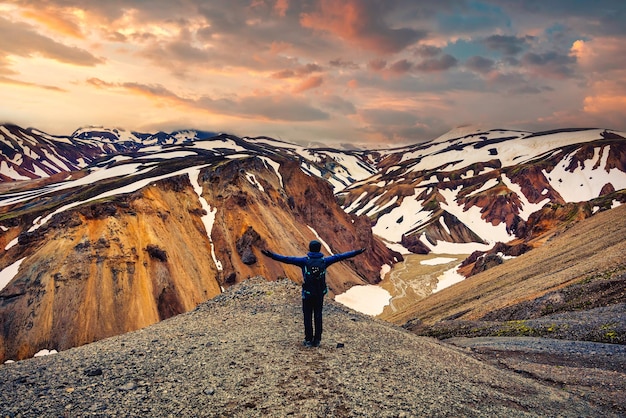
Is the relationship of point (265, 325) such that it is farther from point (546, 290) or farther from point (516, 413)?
point (546, 290)

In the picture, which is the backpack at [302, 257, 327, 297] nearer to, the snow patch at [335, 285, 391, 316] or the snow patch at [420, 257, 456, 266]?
the snow patch at [335, 285, 391, 316]

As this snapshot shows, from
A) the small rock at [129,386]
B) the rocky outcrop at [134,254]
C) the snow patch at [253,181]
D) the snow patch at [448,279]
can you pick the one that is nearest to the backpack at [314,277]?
the small rock at [129,386]

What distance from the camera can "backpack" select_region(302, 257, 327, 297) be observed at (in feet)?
35.3

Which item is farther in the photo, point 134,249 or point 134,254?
point 134,249

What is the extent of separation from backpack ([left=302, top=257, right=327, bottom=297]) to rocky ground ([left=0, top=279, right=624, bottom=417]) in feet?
5.38

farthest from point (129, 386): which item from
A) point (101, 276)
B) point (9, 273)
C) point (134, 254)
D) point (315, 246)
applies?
point (9, 273)

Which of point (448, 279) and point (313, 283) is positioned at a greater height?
point (448, 279)

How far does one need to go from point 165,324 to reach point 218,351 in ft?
15.3

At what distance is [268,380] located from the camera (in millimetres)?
8750

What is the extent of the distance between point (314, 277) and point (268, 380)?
302 centimetres

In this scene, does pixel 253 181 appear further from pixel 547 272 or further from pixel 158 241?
pixel 547 272

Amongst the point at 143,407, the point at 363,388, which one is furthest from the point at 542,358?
the point at 143,407

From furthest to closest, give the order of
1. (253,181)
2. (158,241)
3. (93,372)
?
(253,181)
(158,241)
(93,372)

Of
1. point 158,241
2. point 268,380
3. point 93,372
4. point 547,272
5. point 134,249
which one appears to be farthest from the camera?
point 158,241
